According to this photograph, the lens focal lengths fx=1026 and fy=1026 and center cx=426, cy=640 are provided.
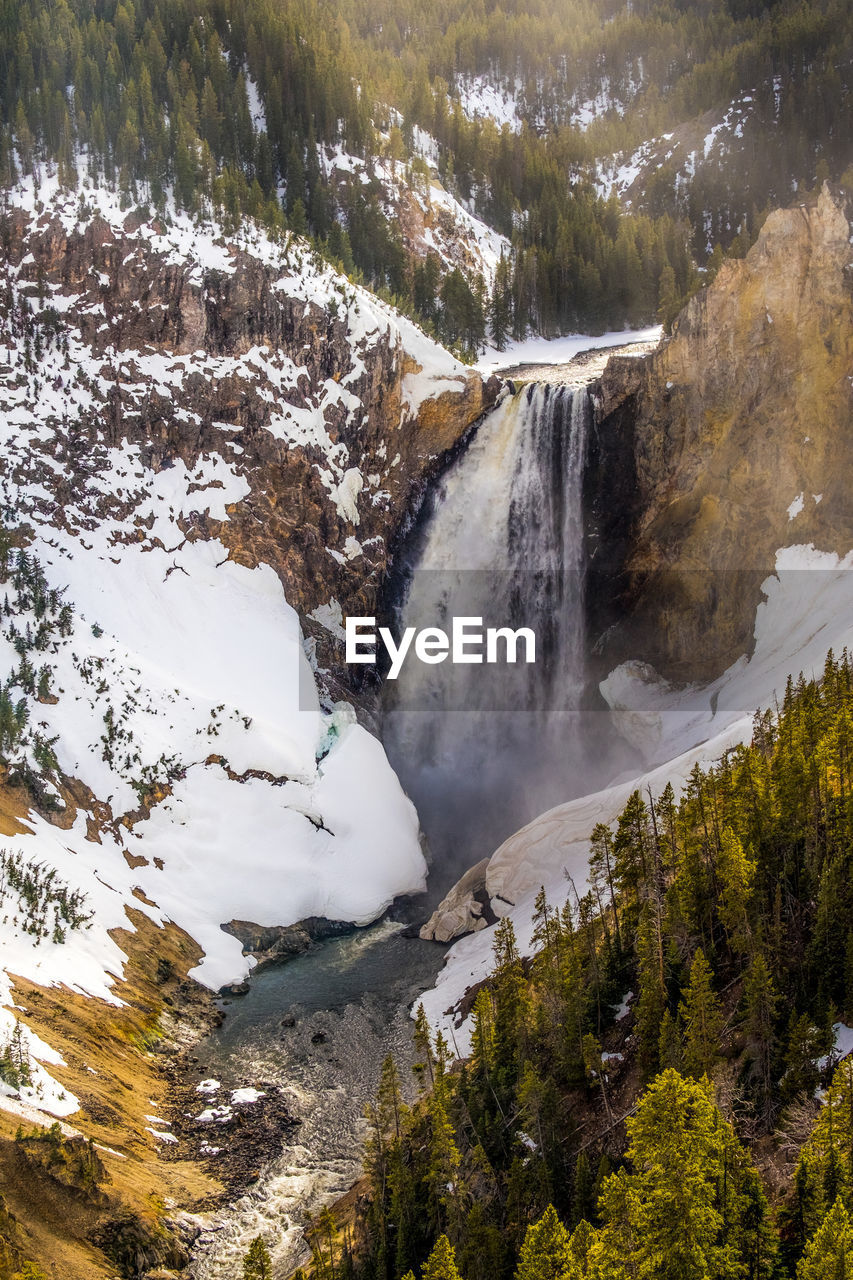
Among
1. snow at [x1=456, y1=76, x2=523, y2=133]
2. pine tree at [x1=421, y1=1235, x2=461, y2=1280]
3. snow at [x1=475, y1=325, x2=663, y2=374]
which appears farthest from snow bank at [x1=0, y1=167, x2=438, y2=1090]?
snow at [x1=456, y1=76, x2=523, y2=133]

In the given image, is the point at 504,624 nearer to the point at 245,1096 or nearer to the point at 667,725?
the point at 667,725

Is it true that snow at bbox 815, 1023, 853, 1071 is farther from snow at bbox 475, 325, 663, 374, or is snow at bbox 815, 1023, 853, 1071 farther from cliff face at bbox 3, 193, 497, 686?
snow at bbox 475, 325, 663, 374

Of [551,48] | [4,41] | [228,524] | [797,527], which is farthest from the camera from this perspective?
→ [551,48]

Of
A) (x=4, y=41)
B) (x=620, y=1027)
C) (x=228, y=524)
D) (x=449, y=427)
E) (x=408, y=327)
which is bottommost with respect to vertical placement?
(x=620, y=1027)

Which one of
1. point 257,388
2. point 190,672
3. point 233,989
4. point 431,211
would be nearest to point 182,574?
point 190,672

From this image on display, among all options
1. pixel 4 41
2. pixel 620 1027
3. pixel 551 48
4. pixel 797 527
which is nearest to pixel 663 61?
pixel 551 48

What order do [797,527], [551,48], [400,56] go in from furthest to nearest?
[551,48], [400,56], [797,527]

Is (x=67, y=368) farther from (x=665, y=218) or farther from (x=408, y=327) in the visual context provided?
(x=665, y=218)
